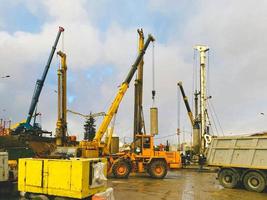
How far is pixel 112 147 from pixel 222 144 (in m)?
10.7

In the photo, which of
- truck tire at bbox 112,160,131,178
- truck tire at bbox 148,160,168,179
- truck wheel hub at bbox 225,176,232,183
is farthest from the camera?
truck tire at bbox 148,160,168,179

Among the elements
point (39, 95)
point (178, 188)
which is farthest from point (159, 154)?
point (39, 95)

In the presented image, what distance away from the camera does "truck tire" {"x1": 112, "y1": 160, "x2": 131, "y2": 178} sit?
74.8 ft

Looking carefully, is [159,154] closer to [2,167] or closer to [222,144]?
[222,144]

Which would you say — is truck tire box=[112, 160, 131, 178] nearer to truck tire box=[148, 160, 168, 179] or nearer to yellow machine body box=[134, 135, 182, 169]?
yellow machine body box=[134, 135, 182, 169]

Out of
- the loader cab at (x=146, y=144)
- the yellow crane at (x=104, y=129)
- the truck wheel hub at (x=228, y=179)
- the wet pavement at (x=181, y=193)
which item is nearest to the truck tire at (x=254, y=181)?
the wet pavement at (x=181, y=193)

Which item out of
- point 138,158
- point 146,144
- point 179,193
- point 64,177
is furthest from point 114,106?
point 64,177

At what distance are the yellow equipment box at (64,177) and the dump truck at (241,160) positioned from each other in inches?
332

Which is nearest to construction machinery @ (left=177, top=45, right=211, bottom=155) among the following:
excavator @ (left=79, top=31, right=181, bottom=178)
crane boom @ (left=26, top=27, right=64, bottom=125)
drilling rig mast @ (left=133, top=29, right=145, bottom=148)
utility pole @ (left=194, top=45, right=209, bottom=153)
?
utility pole @ (left=194, top=45, right=209, bottom=153)

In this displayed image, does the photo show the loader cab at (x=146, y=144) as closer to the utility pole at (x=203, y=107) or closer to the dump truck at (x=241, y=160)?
the dump truck at (x=241, y=160)

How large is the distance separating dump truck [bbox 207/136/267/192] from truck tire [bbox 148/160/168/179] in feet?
15.7

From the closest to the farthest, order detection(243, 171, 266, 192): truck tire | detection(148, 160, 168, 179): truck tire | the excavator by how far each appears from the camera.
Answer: detection(243, 171, 266, 192): truck tire → the excavator → detection(148, 160, 168, 179): truck tire

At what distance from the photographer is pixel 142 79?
101ft

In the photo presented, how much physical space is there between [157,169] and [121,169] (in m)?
2.40
